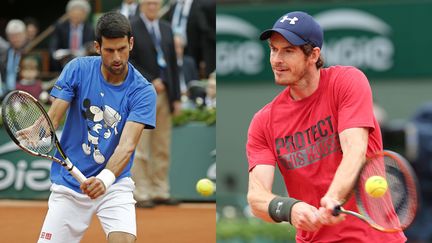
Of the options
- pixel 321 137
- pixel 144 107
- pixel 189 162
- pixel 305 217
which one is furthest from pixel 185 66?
pixel 305 217

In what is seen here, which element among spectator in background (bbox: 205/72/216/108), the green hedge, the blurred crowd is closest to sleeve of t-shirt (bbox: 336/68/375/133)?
spectator in background (bbox: 205/72/216/108)

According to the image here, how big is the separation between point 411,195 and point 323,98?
2.10 ft

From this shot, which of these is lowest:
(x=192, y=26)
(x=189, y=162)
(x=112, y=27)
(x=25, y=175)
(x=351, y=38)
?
(x=25, y=175)

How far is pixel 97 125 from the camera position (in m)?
5.77

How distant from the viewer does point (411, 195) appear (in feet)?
14.2

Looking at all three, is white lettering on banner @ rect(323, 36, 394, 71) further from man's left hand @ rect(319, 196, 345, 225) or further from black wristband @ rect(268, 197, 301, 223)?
man's left hand @ rect(319, 196, 345, 225)

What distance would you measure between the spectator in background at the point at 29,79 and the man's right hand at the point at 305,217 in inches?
334

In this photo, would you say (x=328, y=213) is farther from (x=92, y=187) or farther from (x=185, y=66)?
(x=185, y=66)

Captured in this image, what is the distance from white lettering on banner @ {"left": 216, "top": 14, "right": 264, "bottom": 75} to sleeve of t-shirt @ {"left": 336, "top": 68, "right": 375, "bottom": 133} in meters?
12.2

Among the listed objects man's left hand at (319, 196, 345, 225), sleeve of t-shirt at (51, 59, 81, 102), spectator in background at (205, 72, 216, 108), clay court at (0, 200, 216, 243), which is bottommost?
clay court at (0, 200, 216, 243)

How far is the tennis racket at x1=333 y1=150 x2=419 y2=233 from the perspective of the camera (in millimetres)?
4234

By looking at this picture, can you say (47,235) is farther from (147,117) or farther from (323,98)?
(323,98)

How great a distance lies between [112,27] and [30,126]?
2.60 feet

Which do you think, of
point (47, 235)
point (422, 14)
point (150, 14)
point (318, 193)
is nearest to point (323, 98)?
point (318, 193)
